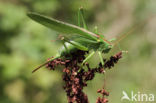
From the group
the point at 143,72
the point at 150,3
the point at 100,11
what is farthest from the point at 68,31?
the point at 100,11

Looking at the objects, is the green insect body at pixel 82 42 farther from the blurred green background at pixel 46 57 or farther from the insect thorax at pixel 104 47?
the blurred green background at pixel 46 57

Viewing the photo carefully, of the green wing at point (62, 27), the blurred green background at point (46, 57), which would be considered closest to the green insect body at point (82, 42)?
the green wing at point (62, 27)

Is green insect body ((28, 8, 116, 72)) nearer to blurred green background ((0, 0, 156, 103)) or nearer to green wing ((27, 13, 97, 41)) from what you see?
green wing ((27, 13, 97, 41))

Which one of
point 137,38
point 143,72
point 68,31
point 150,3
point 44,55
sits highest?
point 150,3

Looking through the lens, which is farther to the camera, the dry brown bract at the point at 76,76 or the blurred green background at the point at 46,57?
the blurred green background at the point at 46,57

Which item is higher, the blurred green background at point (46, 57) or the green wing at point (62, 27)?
the blurred green background at point (46, 57)

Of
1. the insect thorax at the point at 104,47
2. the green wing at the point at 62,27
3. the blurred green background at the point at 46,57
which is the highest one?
the blurred green background at the point at 46,57

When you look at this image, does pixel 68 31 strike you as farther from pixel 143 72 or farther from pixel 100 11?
pixel 100 11
